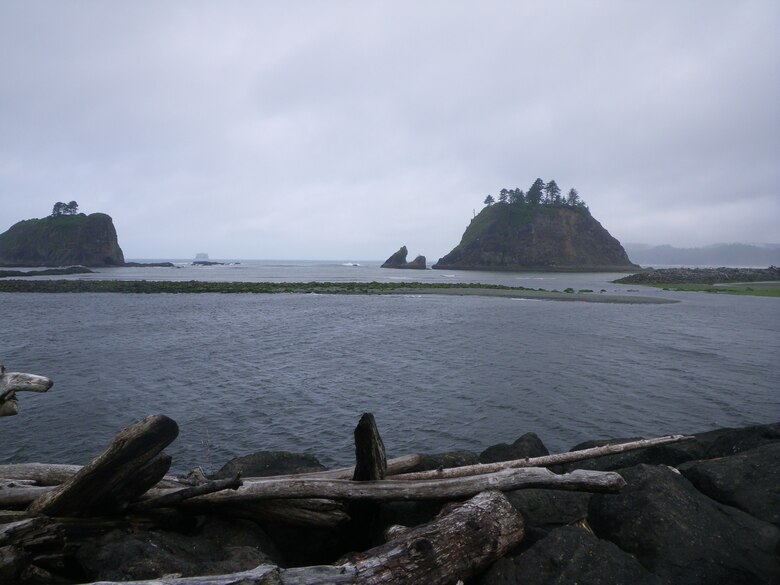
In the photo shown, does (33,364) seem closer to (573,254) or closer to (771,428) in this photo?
(771,428)

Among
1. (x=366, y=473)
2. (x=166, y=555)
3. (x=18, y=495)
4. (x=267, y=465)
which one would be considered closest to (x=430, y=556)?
(x=366, y=473)

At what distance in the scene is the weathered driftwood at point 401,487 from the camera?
5.80 m

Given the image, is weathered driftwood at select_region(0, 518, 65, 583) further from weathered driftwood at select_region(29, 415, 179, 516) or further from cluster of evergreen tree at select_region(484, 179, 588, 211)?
cluster of evergreen tree at select_region(484, 179, 588, 211)

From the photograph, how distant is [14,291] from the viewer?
5934 cm

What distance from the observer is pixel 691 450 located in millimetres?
8414

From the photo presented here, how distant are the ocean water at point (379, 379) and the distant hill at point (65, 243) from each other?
126841 mm

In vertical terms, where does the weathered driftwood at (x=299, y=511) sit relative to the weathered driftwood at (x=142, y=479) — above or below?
below

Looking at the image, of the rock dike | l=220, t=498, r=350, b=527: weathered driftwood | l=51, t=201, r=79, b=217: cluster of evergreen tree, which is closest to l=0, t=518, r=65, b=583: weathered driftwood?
the rock dike

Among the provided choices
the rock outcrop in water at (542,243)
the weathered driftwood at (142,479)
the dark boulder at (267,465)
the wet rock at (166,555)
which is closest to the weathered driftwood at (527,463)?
the wet rock at (166,555)

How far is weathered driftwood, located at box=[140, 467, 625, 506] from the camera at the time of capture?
5.80 m

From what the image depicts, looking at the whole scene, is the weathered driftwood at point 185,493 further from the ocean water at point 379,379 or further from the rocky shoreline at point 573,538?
the ocean water at point 379,379

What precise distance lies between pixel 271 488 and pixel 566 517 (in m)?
3.66

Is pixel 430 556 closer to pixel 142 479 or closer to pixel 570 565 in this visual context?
pixel 570 565

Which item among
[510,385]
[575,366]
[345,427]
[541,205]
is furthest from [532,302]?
[541,205]
